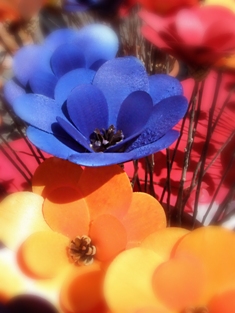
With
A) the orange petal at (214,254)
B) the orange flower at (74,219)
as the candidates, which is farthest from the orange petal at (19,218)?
the orange petal at (214,254)

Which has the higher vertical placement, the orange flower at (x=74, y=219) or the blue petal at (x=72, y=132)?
the blue petal at (x=72, y=132)

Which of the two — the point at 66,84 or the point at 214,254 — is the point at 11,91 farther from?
the point at 214,254

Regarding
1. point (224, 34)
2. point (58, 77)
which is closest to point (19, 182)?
point (58, 77)

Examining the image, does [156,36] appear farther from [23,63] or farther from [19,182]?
[19,182]

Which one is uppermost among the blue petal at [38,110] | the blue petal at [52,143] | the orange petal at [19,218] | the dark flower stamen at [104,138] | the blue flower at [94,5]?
the blue flower at [94,5]

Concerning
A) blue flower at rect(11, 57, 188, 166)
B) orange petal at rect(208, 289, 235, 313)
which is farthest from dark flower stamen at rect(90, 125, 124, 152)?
orange petal at rect(208, 289, 235, 313)

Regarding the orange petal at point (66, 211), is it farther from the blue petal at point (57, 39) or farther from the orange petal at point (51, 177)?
the blue petal at point (57, 39)

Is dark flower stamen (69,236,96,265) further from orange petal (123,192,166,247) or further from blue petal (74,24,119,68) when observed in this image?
blue petal (74,24,119,68)
